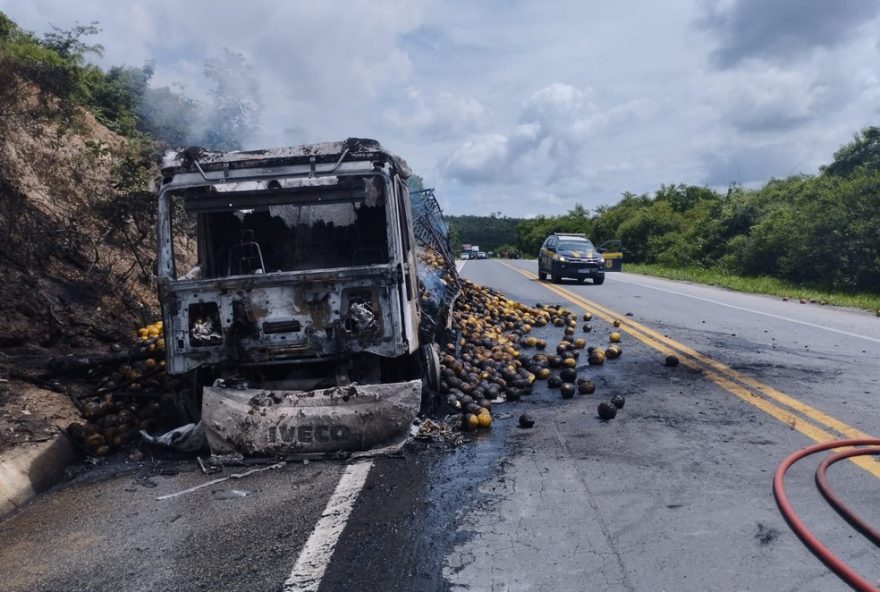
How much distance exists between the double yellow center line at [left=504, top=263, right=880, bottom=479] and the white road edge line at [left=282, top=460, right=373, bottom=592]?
3.42 m

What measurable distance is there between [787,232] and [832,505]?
23014 mm

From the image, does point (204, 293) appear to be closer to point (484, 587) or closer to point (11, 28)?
point (484, 587)

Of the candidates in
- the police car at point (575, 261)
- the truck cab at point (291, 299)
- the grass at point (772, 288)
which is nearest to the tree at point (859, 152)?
the grass at point (772, 288)

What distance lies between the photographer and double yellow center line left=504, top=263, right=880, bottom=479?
17.8 ft

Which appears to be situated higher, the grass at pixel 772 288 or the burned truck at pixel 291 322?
A: the burned truck at pixel 291 322

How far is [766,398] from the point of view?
6.77 m

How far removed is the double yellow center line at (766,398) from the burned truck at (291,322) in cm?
318

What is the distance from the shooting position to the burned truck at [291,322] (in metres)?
5.46

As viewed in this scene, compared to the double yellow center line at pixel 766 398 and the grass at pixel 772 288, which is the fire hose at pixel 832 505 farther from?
the grass at pixel 772 288

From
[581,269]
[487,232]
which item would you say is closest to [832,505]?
[581,269]

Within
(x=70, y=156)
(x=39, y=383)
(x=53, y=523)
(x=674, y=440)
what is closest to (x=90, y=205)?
(x=70, y=156)

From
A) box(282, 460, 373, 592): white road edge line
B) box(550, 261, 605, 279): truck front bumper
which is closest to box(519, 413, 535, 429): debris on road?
box(282, 460, 373, 592): white road edge line

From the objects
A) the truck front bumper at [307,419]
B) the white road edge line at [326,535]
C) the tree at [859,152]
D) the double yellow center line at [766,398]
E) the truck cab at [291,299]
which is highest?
the tree at [859,152]

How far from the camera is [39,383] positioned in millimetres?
6816
